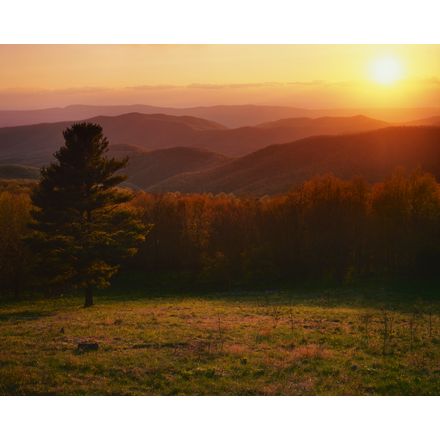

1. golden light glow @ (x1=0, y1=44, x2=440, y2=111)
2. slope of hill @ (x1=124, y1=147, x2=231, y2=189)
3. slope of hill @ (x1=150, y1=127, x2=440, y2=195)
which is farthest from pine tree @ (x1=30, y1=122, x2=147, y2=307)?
slope of hill @ (x1=124, y1=147, x2=231, y2=189)

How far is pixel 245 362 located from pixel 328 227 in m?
25.7

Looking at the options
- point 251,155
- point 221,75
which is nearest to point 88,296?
point 221,75

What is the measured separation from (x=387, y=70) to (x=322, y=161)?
94.3 m

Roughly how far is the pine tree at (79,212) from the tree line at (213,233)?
0.05 metres

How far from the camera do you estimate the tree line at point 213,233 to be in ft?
81.5

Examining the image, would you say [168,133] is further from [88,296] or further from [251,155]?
[88,296]

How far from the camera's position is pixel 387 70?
18.0m

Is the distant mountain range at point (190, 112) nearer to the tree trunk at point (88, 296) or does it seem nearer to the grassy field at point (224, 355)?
the grassy field at point (224, 355)
